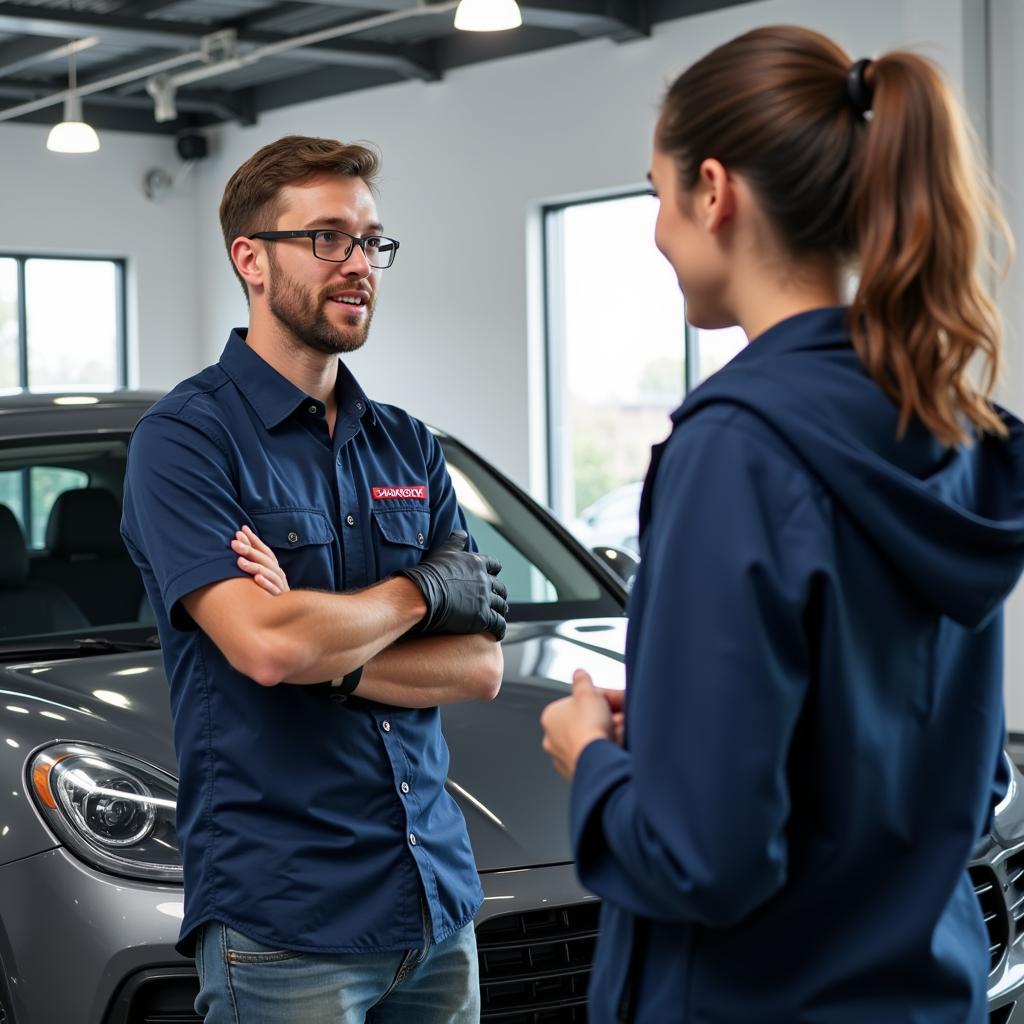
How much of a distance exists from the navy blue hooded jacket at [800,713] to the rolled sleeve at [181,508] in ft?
2.36

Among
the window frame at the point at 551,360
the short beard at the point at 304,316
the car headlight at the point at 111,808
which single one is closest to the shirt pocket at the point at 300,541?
the short beard at the point at 304,316

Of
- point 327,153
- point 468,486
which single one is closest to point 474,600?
point 327,153

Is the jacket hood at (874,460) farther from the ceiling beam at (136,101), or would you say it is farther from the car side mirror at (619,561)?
the ceiling beam at (136,101)

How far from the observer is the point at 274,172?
1.94m

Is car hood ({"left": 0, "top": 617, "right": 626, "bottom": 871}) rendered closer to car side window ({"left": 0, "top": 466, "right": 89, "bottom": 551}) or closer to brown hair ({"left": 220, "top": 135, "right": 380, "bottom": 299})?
brown hair ({"left": 220, "top": 135, "right": 380, "bottom": 299})

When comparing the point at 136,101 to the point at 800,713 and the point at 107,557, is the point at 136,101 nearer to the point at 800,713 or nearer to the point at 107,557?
the point at 107,557

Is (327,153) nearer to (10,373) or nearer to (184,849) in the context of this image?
(184,849)

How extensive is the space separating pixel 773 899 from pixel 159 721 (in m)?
1.46

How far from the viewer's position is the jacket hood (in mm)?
1009

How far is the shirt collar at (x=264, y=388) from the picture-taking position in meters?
1.87

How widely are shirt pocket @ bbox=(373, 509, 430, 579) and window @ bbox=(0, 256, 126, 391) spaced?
9.83m

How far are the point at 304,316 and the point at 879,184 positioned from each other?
1.01 metres

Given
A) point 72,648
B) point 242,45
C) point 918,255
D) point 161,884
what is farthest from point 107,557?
point 242,45

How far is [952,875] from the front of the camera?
108cm
